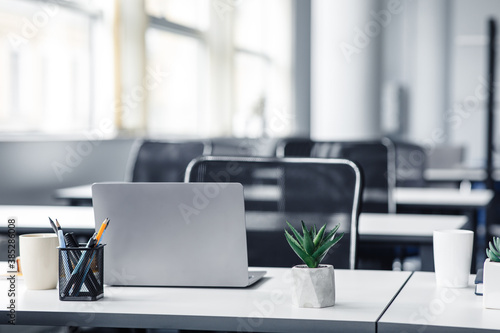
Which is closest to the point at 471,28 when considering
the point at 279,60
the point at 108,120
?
the point at 279,60

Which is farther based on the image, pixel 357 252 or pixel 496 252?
pixel 357 252

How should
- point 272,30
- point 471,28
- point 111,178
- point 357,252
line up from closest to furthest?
point 357,252 < point 111,178 < point 272,30 < point 471,28

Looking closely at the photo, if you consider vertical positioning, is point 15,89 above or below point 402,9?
below

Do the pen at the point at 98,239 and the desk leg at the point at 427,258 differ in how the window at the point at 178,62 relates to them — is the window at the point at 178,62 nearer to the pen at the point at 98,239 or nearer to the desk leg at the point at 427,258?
the desk leg at the point at 427,258

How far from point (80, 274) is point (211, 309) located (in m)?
0.27

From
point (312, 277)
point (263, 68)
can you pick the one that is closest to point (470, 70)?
point (263, 68)

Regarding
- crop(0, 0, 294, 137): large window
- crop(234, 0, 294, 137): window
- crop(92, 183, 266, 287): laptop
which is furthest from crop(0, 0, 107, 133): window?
crop(92, 183, 266, 287): laptop

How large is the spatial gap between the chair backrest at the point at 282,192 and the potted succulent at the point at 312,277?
26.0 inches

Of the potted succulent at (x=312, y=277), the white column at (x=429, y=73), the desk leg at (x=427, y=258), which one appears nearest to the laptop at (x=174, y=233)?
the potted succulent at (x=312, y=277)

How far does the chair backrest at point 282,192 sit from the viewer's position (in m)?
2.02

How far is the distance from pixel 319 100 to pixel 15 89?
2950 millimetres

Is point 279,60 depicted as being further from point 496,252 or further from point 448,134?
point 496,252

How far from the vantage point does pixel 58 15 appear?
399 centimetres

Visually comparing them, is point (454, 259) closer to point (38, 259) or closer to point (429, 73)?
point (38, 259)
